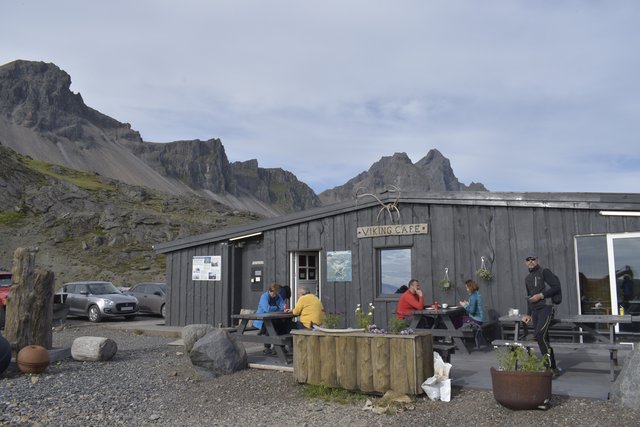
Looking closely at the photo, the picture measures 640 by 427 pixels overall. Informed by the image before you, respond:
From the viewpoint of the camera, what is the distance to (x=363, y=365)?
7359 millimetres

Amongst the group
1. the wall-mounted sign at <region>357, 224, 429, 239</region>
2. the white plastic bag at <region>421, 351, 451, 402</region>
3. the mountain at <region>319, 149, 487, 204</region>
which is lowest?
the white plastic bag at <region>421, 351, 451, 402</region>

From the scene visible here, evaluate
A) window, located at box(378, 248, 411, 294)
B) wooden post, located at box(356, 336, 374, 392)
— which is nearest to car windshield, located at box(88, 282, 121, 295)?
window, located at box(378, 248, 411, 294)

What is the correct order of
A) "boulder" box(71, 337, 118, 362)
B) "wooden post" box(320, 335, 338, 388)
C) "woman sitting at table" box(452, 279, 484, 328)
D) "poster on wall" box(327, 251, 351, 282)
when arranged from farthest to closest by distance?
1. "poster on wall" box(327, 251, 351, 282)
2. "woman sitting at table" box(452, 279, 484, 328)
3. "boulder" box(71, 337, 118, 362)
4. "wooden post" box(320, 335, 338, 388)

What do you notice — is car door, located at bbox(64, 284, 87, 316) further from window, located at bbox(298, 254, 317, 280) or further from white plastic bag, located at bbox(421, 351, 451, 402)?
white plastic bag, located at bbox(421, 351, 451, 402)

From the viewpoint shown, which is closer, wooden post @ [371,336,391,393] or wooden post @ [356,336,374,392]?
wooden post @ [371,336,391,393]

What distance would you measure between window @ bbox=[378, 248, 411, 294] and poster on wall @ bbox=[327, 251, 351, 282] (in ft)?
2.53

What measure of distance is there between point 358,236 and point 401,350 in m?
6.28

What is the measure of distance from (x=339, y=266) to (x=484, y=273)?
3433 mm

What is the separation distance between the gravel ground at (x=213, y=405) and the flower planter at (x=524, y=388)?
0.42 feet

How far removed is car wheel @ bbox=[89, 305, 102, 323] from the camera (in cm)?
1942

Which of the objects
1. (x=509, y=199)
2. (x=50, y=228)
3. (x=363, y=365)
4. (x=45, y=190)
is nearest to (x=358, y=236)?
(x=509, y=199)

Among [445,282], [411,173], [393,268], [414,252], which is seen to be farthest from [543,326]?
[411,173]

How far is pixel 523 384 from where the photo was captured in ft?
20.2

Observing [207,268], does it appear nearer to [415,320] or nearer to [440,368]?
[415,320]
